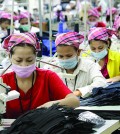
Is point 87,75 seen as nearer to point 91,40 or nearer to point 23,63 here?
point 91,40

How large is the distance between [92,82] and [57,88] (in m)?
0.96

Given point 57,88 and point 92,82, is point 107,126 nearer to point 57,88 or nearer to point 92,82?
point 57,88

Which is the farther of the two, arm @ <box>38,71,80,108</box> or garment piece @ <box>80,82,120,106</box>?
garment piece @ <box>80,82,120,106</box>

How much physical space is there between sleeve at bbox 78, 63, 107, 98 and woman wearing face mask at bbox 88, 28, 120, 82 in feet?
1.57

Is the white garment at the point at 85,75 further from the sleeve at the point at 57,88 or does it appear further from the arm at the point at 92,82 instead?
the sleeve at the point at 57,88

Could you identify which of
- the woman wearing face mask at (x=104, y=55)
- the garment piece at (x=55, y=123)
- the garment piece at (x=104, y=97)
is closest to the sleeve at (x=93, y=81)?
the garment piece at (x=104, y=97)

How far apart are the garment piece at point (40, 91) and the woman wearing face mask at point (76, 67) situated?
1.76 ft

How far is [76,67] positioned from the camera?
12.3ft

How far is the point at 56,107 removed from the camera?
242 centimetres

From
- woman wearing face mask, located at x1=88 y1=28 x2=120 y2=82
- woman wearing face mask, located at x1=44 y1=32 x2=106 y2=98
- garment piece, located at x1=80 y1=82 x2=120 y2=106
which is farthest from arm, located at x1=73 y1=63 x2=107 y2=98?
woman wearing face mask, located at x1=88 y1=28 x2=120 y2=82

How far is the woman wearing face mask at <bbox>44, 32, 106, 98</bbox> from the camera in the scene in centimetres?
358

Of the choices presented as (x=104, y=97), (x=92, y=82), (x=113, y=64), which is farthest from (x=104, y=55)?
(x=104, y=97)

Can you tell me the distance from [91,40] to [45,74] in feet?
5.01

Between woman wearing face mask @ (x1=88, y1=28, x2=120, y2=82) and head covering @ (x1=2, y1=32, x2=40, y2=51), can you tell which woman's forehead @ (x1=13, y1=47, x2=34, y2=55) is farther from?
woman wearing face mask @ (x1=88, y1=28, x2=120, y2=82)
